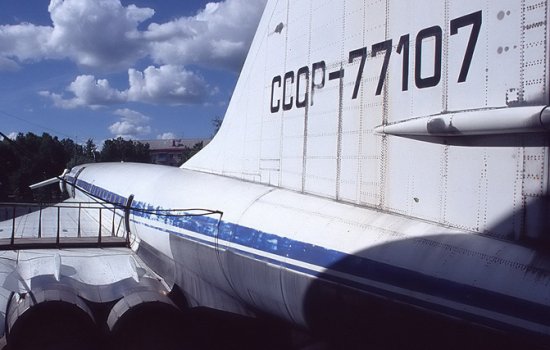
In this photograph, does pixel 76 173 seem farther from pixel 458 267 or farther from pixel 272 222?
pixel 458 267

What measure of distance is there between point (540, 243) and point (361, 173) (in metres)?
1.81

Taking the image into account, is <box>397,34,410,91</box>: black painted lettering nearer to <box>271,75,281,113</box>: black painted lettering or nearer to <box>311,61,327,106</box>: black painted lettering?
<box>311,61,327,106</box>: black painted lettering

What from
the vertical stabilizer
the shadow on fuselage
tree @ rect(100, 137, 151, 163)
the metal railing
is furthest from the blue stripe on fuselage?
tree @ rect(100, 137, 151, 163)

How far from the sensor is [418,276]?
341 cm

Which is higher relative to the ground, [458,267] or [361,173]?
[361,173]

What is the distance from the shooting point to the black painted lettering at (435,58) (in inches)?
149

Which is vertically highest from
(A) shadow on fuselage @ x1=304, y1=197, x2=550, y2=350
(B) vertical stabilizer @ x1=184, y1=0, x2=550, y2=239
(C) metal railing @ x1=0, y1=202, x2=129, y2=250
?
Result: (B) vertical stabilizer @ x1=184, y1=0, x2=550, y2=239

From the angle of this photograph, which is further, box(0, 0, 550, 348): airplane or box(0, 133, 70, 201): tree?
box(0, 133, 70, 201): tree

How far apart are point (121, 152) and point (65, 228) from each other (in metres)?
38.3

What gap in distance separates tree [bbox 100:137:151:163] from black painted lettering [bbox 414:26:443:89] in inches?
1824

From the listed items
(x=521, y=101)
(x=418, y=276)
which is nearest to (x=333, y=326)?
(x=418, y=276)

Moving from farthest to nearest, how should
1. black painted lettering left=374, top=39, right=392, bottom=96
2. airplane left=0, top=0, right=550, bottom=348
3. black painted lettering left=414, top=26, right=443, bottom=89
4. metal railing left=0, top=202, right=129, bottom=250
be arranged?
metal railing left=0, top=202, right=129, bottom=250 → black painted lettering left=374, top=39, right=392, bottom=96 → black painted lettering left=414, top=26, right=443, bottom=89 → airplane left=0, top=0, right=550, bottom=348

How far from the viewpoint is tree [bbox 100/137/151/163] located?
4922 cm

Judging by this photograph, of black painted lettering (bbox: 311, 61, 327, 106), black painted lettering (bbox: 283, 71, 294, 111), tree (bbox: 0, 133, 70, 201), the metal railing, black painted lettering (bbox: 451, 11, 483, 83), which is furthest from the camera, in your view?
tree (bbox: 0, 133, 70, 201)
